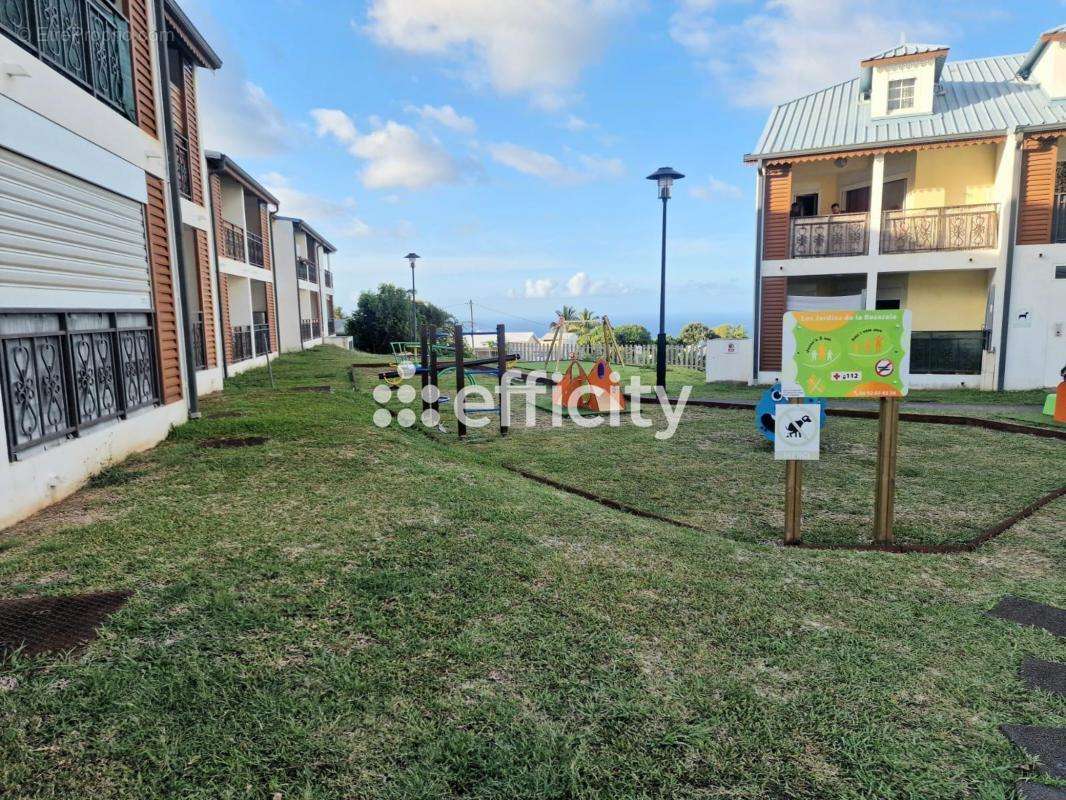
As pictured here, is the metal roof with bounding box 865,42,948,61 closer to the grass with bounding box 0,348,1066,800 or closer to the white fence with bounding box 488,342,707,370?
the white fence with bounding box 488,342,707,370

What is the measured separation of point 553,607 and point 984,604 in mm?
2827

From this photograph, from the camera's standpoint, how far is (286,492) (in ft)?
18.2

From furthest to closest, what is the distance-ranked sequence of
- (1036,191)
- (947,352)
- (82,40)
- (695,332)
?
1. (695,332)
2. (947,352)
3. (1036,191)
4. (82,40)

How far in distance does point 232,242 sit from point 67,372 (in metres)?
14.1

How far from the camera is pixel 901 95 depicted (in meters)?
17.0

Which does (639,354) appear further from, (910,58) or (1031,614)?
(1031,614)

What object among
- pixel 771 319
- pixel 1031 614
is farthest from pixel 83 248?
pixel 771 319

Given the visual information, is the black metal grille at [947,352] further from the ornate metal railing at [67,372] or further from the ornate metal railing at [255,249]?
the ornate metal railing at [255,249]

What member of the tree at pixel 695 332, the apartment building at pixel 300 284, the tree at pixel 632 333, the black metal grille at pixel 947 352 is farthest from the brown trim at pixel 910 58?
the tree at pixel 632 333

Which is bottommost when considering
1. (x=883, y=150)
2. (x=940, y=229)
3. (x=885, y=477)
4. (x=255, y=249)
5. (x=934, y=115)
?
(x=885, y=477)

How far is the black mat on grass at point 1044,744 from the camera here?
2.45 m

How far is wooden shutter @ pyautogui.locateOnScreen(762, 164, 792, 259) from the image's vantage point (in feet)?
55.5

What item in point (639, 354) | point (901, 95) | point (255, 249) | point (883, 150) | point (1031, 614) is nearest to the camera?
point (1031, 614)

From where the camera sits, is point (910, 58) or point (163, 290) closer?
point (163, 290)
